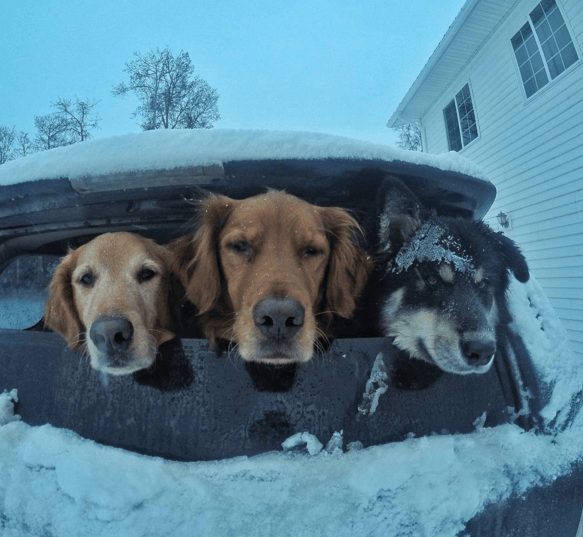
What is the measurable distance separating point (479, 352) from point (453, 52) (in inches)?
556

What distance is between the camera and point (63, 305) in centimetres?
205

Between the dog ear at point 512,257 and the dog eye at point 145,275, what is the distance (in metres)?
1.89

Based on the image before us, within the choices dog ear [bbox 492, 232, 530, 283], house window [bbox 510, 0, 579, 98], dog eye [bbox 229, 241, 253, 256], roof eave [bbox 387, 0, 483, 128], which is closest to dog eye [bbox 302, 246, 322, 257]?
dog eye [bbox 229, 241, 253, 256]

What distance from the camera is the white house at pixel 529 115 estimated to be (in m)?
→ 9.58

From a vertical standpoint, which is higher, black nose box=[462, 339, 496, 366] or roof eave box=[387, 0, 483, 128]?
roof eave box=[387, 0, 483, 128]

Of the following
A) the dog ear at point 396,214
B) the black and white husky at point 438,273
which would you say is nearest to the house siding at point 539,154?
the black and white husky at point 438,273

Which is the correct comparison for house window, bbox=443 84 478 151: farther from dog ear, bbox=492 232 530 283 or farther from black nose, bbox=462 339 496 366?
Answer: black nose, bbox=462 339 496 366

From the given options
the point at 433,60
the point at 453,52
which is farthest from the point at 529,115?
the point at 433,60

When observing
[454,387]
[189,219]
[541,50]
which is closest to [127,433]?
[189,219]

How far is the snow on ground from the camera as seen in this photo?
125 cm

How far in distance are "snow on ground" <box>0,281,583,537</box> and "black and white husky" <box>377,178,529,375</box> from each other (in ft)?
1.91

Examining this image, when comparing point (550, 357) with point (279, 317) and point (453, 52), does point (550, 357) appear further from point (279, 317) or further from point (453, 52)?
point (453, 52)

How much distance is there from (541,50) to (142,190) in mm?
12263

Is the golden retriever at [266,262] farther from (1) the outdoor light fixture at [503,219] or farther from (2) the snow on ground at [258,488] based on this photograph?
(1) the outdoor light fixture at [503,219]
